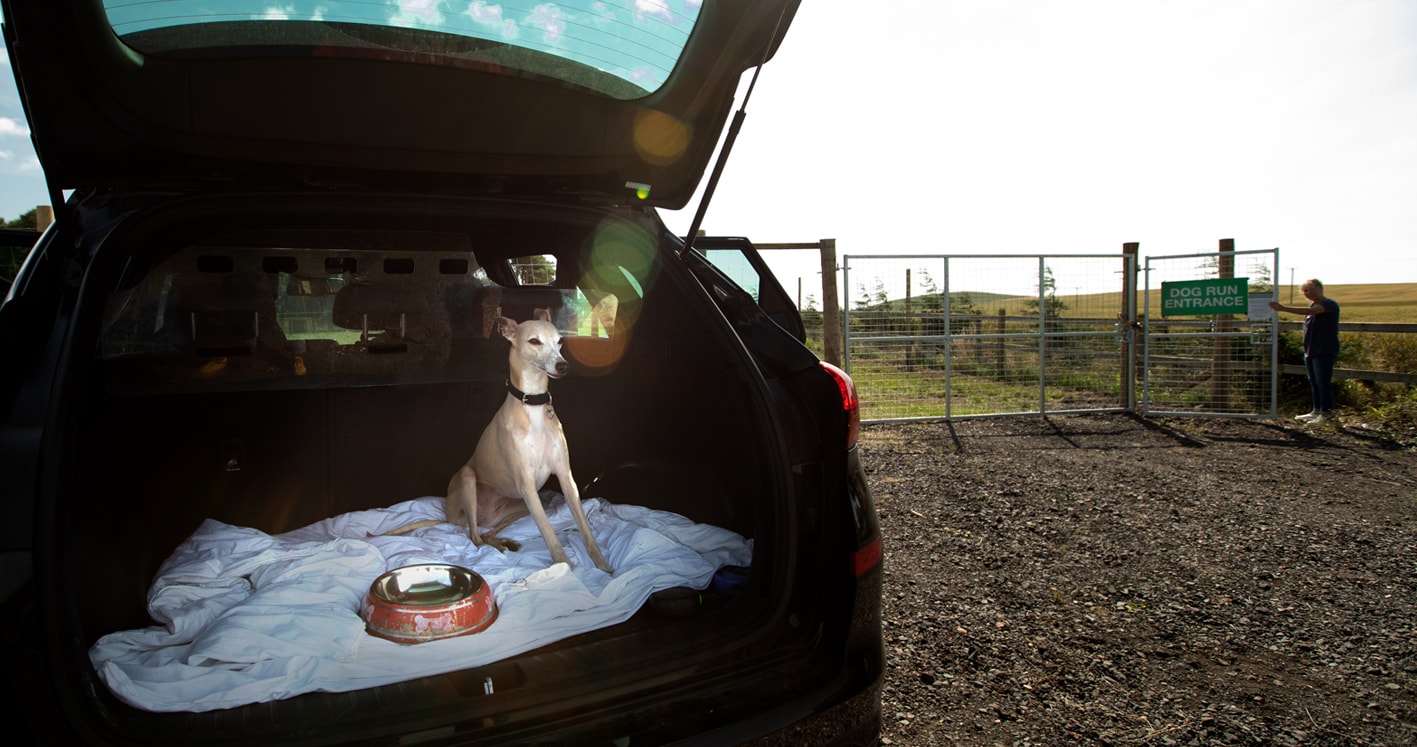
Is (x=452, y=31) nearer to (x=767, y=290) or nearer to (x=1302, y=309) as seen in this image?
(x=767, y=290)

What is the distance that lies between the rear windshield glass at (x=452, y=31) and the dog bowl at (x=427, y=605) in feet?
4.38

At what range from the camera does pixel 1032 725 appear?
2416 millimetres

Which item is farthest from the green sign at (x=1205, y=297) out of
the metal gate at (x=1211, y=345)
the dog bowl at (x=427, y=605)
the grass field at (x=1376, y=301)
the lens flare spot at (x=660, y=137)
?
the grass field at (x=1376, y=301)

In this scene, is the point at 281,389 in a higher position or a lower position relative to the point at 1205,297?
lower

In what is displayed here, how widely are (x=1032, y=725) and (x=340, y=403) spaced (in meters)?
2.78

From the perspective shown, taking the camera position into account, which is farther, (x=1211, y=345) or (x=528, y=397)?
(x=1211, y=345)

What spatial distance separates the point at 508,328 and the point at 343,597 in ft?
3.64

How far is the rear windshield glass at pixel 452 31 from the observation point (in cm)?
158

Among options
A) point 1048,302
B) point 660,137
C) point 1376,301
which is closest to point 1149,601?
point 660,137

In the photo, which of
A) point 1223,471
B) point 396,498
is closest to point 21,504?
point 396,498

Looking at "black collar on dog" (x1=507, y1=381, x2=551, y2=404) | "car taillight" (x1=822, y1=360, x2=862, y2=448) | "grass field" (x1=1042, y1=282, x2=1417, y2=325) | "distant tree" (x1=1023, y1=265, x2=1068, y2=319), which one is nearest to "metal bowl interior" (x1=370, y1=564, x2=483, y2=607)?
"black collar on dog" (x1=507, y1=381, x2=551, y2=404)

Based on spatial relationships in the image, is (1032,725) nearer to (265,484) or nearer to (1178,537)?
(1178,537)

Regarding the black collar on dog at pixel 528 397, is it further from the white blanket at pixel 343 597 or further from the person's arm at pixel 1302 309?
the person's arm at pixel 1302 309

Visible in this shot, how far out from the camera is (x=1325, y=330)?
327 inches
